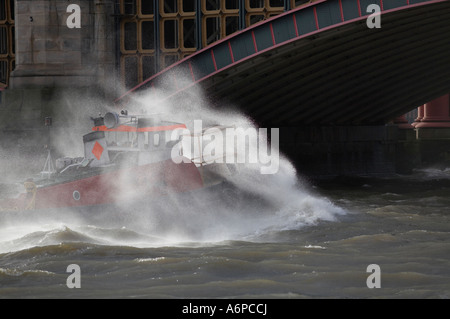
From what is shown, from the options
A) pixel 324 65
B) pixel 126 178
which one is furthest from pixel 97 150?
pixel 324 65

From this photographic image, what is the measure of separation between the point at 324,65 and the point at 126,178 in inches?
533

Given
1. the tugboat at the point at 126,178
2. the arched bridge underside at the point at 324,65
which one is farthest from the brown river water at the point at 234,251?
the arched bridge underside at the point at 324,65

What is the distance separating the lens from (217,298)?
11.6 metres

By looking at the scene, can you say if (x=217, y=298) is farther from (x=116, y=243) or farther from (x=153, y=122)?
(x=153, y=122)

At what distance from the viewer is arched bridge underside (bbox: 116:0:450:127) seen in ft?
85.0

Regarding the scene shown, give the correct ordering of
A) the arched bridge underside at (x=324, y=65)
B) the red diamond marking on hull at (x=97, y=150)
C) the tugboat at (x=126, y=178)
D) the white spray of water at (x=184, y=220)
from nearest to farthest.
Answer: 1. the white spray of water at (x=184, y=220)
2. the tugboat at (x=126, y=178)
3. the red diamond marking on hull at (x=97, y=150)
4. the arched bridge underside at (x=324, y=65)

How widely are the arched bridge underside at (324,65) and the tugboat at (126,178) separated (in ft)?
26.7

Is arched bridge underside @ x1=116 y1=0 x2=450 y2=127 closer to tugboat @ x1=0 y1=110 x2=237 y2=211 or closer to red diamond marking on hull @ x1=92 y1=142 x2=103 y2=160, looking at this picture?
tugboat @ x1=0 y1=110 x2=237 y2=211

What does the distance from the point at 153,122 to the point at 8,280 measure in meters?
7.95

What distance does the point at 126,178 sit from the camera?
752 inches

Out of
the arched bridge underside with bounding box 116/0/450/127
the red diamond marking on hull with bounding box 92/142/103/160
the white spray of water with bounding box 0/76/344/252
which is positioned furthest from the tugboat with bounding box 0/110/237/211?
the arched bridge underside with bounding box 116/0/450/127

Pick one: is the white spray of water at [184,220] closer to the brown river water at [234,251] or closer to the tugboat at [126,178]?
the brown river water at [234,251]

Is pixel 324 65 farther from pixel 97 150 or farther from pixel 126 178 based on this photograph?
pixel 126 178

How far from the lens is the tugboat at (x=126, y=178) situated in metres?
19.0
